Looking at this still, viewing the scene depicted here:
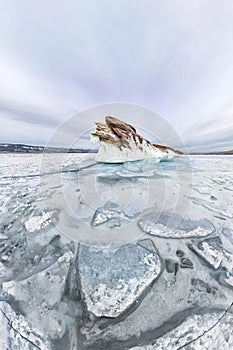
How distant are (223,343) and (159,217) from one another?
1.00 metres

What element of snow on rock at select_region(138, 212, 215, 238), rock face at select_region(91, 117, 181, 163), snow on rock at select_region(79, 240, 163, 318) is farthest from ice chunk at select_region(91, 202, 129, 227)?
rock face at select_region(91, 117, 181, 163)

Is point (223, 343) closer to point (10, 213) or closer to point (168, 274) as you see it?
point (168, 274)

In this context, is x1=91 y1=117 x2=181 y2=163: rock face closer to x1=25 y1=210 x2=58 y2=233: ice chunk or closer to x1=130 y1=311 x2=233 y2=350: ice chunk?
x1=25 y1=210 x2=58 y2=233: ice chunk

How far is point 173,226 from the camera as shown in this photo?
1.56 m

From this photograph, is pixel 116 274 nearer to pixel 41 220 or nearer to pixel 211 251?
pixel 211 251

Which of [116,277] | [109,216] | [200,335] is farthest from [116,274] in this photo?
[109,216]

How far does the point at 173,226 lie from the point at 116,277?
0.76 metres

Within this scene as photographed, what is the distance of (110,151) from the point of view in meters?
5.34

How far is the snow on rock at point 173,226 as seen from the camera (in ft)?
4.79

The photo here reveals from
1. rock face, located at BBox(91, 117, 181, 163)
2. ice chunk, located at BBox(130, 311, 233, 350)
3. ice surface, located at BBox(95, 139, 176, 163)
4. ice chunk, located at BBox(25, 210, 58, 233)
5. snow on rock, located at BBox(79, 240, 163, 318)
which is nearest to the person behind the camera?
ice chunk, located at BBox(130, 311, 233, 350)

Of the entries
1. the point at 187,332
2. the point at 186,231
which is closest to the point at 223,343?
the point at 187,332

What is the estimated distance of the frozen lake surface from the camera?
0.83 meters

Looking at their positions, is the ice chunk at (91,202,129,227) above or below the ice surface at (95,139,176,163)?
below

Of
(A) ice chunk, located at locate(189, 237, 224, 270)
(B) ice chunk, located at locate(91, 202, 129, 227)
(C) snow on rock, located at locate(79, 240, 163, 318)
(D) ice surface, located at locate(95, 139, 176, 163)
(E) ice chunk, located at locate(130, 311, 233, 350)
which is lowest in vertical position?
(E) ice chunk, located at locate(130, 311, 233, 350)
